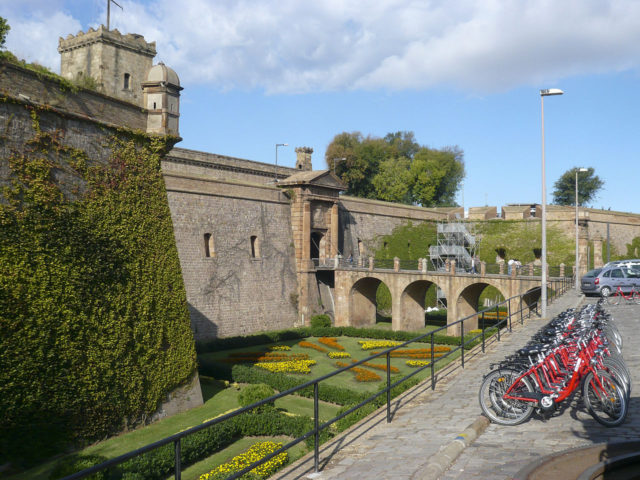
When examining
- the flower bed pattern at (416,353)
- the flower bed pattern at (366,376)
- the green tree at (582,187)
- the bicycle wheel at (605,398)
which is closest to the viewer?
the bicycle wheel at (605,398)

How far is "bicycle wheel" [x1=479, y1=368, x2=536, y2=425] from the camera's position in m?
7.43

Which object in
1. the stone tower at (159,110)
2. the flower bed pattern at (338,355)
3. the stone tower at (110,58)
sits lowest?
the flower bed pattern at (338,355)

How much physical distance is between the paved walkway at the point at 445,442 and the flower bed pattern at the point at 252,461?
12.8ft

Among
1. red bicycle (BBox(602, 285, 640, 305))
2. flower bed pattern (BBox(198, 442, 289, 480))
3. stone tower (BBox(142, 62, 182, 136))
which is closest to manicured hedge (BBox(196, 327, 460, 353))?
red bicycle (BBox(602, 285, 640, 305))

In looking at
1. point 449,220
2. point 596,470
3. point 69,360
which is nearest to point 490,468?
point 596,470

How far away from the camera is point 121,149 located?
15.8 metres

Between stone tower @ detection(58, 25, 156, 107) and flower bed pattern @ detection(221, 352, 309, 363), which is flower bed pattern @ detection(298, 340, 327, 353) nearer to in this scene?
flower bed pattern @ detection(221, 352, 309, 363)

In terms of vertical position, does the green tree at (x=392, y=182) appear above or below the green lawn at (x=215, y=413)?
above

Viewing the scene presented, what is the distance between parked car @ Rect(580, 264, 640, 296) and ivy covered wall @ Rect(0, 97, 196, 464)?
56.2ft

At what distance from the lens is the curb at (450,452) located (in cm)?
579

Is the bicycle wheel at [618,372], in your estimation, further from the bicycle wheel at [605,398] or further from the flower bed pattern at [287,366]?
the flower bed pattern at [287,366]

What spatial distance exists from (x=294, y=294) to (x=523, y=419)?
95.8ft

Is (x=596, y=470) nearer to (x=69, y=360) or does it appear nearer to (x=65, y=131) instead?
(x=69, y=360)

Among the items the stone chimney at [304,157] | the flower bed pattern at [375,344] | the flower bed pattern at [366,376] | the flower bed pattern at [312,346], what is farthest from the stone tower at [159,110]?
the stone chimney at [304,157]
